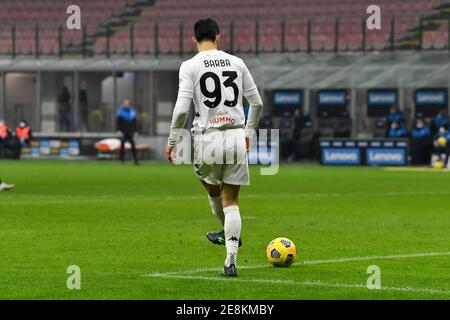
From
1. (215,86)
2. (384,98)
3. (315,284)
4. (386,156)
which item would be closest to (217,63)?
(215,86)

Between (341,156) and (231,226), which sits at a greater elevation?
(231,226)

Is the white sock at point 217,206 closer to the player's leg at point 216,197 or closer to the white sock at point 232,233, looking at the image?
the player's leg at point 216,197

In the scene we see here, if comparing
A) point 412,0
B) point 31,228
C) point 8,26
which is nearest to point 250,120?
point 31,228

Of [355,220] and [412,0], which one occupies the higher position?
[412,0]

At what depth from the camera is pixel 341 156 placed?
42.4 meters

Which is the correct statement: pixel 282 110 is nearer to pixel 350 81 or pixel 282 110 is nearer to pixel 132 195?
pixel 350 81

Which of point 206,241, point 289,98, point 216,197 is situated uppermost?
point 289,98

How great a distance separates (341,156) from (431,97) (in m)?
3.76

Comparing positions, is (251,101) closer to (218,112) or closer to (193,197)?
(218,112)

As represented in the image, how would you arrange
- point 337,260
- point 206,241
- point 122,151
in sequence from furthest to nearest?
point 122,151 < point 206,241 < point 337,260

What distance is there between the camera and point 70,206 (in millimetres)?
Result: 21516

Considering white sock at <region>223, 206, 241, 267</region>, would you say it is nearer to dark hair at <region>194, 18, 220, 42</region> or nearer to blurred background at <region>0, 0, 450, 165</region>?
dark hair at <region>194, 18, 220, 42</region>

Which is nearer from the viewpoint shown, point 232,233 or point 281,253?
point 232,233

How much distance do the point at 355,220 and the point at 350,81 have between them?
1034 inches
